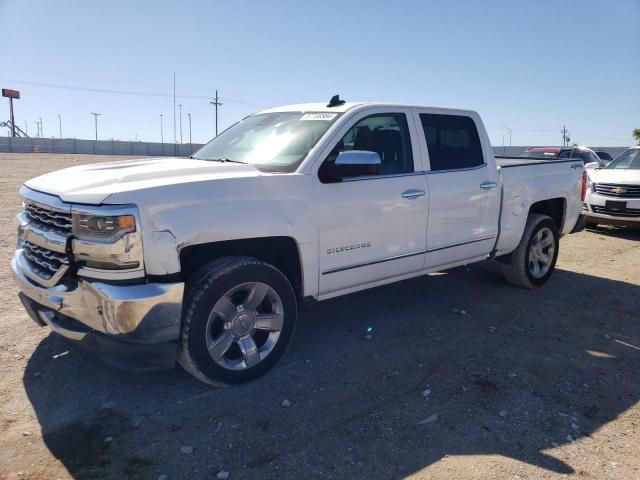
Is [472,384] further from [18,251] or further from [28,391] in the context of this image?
[18,251]

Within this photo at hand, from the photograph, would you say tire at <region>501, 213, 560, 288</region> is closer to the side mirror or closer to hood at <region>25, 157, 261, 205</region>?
the side mirror

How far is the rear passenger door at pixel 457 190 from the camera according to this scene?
14.9ft

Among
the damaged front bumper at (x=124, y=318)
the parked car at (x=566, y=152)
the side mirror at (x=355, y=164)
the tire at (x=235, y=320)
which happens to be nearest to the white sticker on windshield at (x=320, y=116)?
the side mirror at (x=355, y=164)

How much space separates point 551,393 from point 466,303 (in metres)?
1.91

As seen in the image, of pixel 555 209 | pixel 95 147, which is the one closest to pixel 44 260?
pixel 555 209

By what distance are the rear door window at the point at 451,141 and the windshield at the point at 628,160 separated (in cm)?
727

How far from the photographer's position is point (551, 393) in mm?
3498

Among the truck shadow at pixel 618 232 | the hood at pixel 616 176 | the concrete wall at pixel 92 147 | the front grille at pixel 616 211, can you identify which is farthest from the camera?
the concrete wall at pixel 92 147

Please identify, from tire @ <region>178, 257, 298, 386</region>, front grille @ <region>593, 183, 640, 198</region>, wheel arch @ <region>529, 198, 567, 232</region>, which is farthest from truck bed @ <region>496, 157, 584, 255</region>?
front grille @ <region>593, 183, 640, 198</region>

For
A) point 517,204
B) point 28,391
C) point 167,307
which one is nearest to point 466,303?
point 517,204

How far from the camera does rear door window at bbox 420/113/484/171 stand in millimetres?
4629

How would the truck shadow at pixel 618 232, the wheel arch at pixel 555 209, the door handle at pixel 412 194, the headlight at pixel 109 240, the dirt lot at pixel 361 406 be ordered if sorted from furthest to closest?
the truck shadow at pixel 618 232 < the wheel arch at pixel 555 209 < the door handle at pixel 412 194 < the headlight at pixel 109 240 < the dirt lot at pixel 361 406

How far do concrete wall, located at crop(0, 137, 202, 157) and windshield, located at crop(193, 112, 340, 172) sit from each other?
5031 cm

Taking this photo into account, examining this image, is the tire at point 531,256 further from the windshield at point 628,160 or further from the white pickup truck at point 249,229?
the windshield at point 628,160
